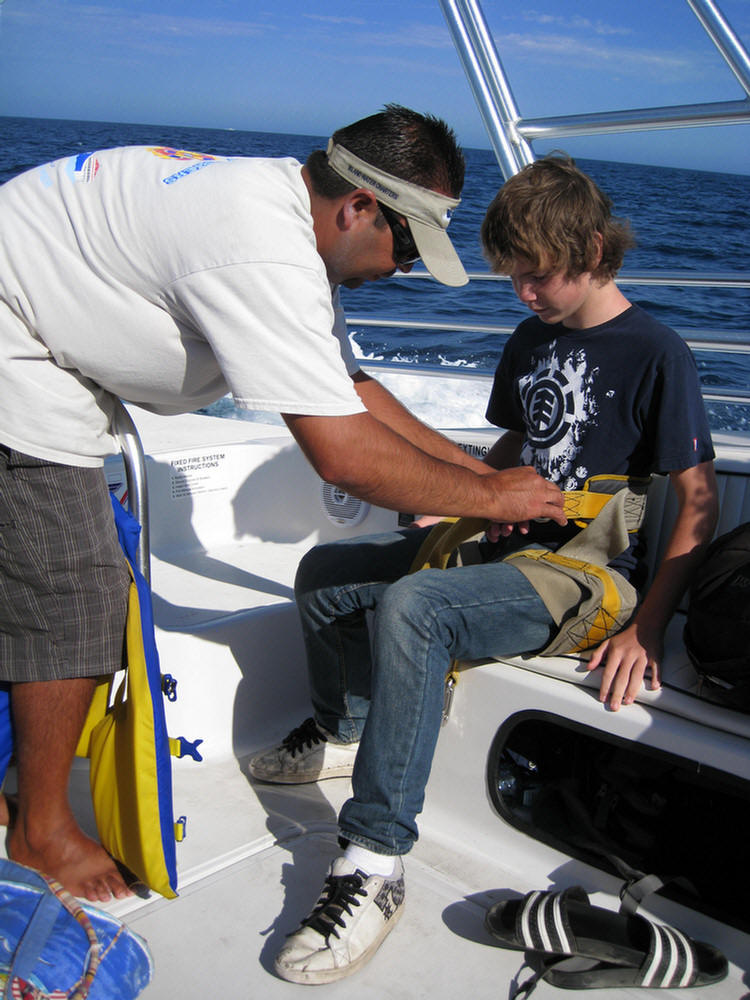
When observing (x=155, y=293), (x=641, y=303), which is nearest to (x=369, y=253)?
(x=155, y=293)

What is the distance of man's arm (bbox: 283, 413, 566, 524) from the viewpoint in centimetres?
141

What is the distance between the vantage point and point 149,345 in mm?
1448

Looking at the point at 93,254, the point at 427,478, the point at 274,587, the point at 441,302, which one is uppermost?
the point at 93,254

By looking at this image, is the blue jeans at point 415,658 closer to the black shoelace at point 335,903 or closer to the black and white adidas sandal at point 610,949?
the black shoelace at point 335,903

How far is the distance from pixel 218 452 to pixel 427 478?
1593mm

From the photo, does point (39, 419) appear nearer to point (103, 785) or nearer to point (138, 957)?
point (103, 785)

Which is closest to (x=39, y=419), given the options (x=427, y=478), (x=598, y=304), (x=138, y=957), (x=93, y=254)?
(x=93, y=254)

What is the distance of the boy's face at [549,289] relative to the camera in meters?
1.74

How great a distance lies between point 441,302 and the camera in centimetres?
1133

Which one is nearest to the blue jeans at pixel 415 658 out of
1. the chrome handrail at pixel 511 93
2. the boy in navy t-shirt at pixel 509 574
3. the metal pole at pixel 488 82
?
the boy in navy t-shirt at pixel 509 574

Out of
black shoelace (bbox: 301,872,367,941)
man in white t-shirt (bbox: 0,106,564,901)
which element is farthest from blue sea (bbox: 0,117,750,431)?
black shoelace (bbox: 301,872,367,941)

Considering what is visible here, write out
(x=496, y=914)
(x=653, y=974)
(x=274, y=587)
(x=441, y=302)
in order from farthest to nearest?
1. (x=441, y=302)
2. (x=274, y=587)
3. (x=496, y=914)
4. (x=653, y=974)

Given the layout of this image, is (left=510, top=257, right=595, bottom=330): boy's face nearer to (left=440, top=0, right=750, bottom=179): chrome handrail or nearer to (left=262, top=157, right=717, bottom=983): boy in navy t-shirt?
(left=262, top=157, right=717, bottom=983): boy in navy t-shirt

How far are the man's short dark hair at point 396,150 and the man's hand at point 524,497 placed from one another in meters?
0.52
